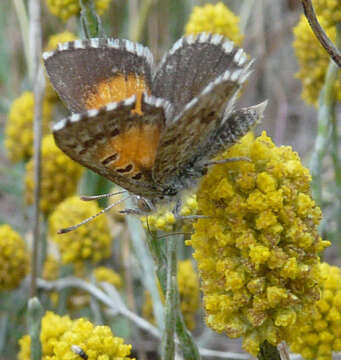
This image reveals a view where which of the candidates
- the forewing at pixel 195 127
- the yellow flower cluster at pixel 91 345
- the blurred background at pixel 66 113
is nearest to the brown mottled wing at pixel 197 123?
the forewing at pixel 195 127

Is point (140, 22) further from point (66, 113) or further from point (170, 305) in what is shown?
point (170, 305)

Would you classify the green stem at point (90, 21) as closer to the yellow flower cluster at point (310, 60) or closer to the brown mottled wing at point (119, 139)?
the brown mottled wing at point (119, 139)

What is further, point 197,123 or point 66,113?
point 66,113

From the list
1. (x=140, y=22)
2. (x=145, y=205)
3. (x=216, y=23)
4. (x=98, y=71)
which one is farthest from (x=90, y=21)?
(x=140, y=22)

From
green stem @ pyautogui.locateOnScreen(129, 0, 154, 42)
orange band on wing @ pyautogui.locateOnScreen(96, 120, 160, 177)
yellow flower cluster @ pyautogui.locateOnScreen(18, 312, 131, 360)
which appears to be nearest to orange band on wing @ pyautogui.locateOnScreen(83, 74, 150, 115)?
orange band on wing @ pyautogui.locateOnScreen(96, 120, 160, 177)

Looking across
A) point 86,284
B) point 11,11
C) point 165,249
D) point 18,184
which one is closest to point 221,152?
point 165,249

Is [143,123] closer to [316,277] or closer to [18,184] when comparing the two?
[316,277]
